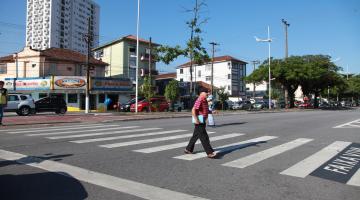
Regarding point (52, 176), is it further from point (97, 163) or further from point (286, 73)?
point (286, 73)

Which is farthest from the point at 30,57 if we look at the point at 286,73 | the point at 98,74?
the point at 286,73

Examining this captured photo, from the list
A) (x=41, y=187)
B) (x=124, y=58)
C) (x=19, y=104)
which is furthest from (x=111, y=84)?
(x=41, y=187)

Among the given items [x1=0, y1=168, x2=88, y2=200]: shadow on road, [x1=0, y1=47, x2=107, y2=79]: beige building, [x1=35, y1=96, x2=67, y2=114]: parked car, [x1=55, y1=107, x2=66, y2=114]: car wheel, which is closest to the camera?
[x1=0, y1=168, x2=88, y2=200]: shadow on road

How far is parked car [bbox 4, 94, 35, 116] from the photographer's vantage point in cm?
2559

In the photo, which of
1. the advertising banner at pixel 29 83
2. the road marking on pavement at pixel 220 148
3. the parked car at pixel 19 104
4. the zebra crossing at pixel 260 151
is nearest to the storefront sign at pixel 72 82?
the advertising banner at pixel 29 83

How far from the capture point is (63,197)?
506 centimetres

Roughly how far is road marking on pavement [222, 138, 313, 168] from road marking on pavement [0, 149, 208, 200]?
95.1 inches

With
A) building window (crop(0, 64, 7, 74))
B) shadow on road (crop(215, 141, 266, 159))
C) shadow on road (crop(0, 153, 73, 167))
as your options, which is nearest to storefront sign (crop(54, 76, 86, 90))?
building window (crop(0, 64, 7, 74))

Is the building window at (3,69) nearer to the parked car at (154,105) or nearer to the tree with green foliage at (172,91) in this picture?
the parked car at (154,105)

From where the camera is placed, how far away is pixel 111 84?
4584 centimetres

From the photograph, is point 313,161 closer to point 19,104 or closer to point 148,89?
point 19,104

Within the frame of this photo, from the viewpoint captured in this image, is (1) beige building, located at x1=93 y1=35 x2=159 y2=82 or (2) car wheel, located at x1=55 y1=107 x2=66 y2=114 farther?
(1) beige building, located at x1=93 y1=35 x2=159 y2=82

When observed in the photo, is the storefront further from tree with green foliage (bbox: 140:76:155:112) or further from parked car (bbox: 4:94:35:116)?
parked car (bbox: 4:94:35:116)

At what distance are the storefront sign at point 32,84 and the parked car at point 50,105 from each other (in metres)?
13.9
